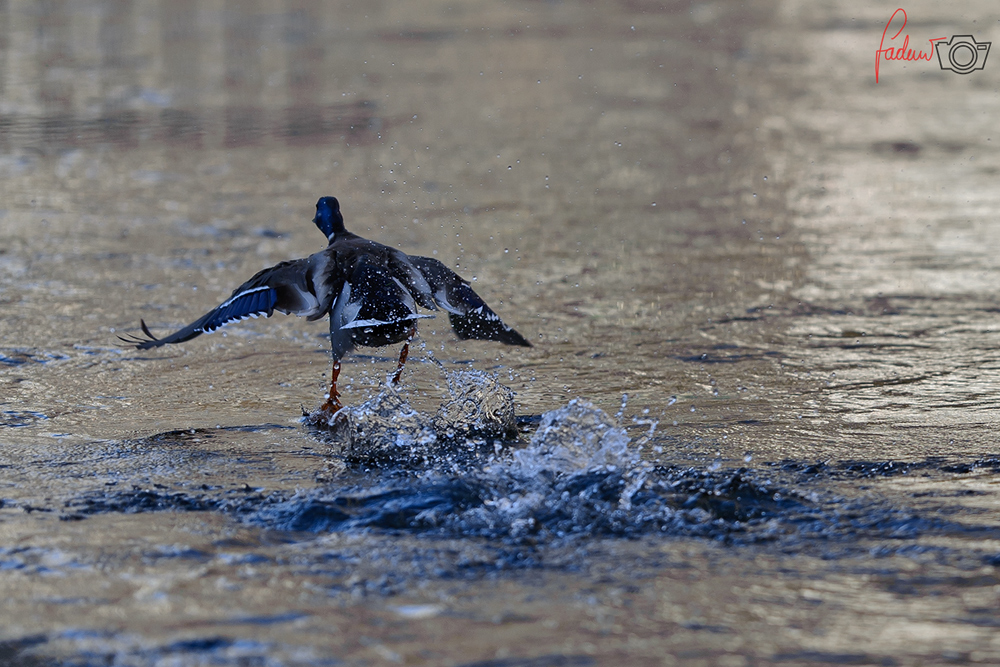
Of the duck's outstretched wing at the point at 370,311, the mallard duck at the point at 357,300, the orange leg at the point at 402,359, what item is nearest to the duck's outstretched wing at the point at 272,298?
the mallard duck at the point at 357,300

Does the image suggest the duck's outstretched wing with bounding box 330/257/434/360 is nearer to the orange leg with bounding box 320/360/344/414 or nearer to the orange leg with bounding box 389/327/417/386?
the orange leg with bounding box 389/327/417/386

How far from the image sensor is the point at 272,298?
587 cm

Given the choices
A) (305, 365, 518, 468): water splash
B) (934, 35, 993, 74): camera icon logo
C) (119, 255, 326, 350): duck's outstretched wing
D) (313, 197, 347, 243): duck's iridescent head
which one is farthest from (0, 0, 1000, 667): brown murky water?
(313, 197, 347, 243): duck's iridescent head

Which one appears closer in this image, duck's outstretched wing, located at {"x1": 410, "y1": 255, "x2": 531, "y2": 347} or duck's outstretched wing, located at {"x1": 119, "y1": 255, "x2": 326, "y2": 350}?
duck's outstretched wing, located at {"x1": 119, "y1": 255, "x2": 326, "y2": 350}

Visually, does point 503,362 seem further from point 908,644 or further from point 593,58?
point 593,58

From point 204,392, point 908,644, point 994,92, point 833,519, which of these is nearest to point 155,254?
point 204,392

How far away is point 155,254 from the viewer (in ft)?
28.3

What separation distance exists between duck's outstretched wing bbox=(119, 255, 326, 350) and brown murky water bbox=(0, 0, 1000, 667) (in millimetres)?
477

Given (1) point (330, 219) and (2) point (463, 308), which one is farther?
(1) point (330, 219)

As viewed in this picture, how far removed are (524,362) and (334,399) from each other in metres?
1.27

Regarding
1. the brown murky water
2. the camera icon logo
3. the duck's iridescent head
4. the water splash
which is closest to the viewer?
the brown murky water

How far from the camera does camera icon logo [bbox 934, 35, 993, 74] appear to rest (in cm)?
1541
